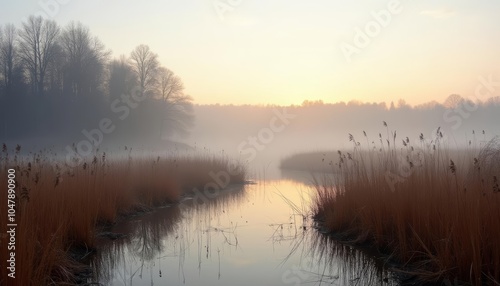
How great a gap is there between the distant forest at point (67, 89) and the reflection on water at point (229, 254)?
80.0 ft

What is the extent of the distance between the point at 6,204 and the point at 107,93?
32351 mm

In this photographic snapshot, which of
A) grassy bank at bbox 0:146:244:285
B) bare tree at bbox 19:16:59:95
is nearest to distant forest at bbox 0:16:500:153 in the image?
bare tree at bbox 19:16:59:95

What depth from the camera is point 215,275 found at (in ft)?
16.9

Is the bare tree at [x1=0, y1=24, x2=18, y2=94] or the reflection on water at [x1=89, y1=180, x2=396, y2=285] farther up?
the bare tree at [x1=0, y1=24, x2=18, y2=94]

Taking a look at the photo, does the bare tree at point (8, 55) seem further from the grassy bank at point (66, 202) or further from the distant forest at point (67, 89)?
the grassy bank at point (66, 202)

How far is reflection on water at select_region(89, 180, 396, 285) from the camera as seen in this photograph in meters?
5.00

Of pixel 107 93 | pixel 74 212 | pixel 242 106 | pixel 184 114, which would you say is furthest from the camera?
pixel 242 106

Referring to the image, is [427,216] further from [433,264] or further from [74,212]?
[74,212]

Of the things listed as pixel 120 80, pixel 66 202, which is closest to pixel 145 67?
pixel 120 80

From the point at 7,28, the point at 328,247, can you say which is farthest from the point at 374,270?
the point at 7,28

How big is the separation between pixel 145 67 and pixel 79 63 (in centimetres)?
710
